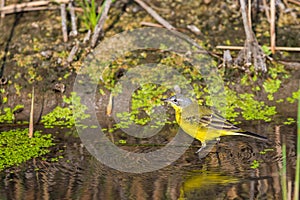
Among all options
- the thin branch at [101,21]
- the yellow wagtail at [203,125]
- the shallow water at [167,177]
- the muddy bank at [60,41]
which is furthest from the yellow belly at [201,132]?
the thin branch at [101,21]

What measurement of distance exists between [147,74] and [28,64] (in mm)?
1513

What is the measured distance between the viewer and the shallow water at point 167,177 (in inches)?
225

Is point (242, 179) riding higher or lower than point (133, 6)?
lower

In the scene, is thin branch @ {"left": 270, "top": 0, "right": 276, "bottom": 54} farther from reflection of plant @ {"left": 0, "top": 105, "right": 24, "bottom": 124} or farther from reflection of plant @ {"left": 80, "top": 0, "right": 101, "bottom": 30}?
reflection of plant @ {"left": 0, "top": 105, "right": 24, "bottom": 124}

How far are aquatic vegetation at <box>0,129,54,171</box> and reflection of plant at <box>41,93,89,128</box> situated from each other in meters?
0.34

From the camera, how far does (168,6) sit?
9336mm

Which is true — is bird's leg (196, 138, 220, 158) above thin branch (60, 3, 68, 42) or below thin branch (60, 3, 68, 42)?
below

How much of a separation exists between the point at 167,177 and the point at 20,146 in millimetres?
1818

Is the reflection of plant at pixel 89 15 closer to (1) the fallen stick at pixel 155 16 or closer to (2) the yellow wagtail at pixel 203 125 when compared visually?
(1) the fallen stick at pixel 155 16

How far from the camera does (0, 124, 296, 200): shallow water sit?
5.71m

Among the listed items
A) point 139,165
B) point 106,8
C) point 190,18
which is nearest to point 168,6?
point 190,18

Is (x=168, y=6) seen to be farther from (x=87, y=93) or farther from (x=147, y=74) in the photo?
(x=87, y=93)

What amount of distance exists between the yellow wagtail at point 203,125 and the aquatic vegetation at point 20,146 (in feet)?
4.72

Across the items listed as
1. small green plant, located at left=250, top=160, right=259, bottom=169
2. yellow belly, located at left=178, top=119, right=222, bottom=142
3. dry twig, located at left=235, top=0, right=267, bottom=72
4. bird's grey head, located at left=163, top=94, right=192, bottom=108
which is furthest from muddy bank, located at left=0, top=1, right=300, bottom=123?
small green plant, located at left=250, top=160, right=259, bottom=169
